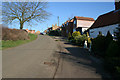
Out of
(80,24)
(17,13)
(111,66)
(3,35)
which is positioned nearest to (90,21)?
(80,24)

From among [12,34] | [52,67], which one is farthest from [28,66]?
[12,34]

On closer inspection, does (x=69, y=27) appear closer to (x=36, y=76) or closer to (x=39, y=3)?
(x=39, y=3)

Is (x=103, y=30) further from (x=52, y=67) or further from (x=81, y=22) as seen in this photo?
(x=81, y=22)

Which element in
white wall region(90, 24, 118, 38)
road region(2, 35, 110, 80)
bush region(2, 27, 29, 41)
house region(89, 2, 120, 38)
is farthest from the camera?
bush region(2, 27, 29, 41)

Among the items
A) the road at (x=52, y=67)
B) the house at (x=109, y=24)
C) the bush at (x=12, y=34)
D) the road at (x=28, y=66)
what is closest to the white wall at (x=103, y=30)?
the house at (x=109, y=24)

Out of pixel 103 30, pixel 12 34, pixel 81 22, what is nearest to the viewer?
pixel 103 30

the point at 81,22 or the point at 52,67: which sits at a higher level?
the point at 81,22

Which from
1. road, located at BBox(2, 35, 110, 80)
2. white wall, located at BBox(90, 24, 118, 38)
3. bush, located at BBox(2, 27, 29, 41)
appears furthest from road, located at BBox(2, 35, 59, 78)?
white wall, located at BBox(90, 24, 118, 38)

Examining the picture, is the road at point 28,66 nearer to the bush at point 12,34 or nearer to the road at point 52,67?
the road at point 52,67

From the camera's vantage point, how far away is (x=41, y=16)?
92.5ft

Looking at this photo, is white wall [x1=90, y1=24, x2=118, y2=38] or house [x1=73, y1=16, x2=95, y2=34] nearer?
white wall [x1=90, y1=24, x2=118, y2=38]

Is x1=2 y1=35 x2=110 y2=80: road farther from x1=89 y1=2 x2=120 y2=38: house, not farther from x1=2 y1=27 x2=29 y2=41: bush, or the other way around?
x1=2 y1=27 x2=29 y2=41: bush

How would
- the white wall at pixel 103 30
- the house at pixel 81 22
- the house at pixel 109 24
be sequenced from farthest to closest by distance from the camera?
the house at pixel 81 22 → the white wall at pixel 103 30 → the house at pixel 109 24

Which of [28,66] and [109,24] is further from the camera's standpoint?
[109,24]
